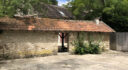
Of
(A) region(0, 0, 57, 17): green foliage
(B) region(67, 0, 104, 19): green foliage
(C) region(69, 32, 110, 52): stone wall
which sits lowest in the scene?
(C) region(69, 32, 110, 52): stone wall

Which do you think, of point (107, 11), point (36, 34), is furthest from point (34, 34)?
point (107, 11)

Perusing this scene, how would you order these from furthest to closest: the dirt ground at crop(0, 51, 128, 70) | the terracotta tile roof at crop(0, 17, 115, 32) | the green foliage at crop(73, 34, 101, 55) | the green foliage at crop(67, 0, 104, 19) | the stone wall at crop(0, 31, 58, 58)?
the green foliage at crop(67, 0, 104, 19), the green foliage at crop(73, 34, 101, 55), the terracotta tile roof at crop(0, 17, 115, 32), the stone wall at crop(0, 31, 58, 58), the dirt ground at crop(0, 51, 128, 70)

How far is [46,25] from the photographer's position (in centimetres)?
1251

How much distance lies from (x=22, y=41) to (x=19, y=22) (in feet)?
6.00

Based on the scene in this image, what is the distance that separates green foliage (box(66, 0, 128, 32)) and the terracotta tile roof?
2.58m

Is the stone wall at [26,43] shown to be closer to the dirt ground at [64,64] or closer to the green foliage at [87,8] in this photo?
the dirt ground at [64,64]

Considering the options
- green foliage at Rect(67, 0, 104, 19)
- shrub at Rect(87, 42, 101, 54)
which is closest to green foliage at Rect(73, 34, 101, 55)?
shrub at Rect(87, 42, 101, 54)

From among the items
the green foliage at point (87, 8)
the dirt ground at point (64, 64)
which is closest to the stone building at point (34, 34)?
the dirt ground at point (64, 64)

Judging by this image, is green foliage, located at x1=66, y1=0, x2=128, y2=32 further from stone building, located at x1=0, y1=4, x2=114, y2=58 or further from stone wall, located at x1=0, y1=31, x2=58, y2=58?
stone wall, located at x1=0, y1=31, x2=58, y2=58

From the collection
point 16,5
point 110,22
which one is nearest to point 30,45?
point 16,5

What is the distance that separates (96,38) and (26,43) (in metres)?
7.02

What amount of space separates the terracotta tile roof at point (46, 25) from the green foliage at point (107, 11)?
2.58 meters

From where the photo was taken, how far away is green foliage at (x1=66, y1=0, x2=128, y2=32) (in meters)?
16.4

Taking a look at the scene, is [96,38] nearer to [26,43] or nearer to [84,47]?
[84,47]
